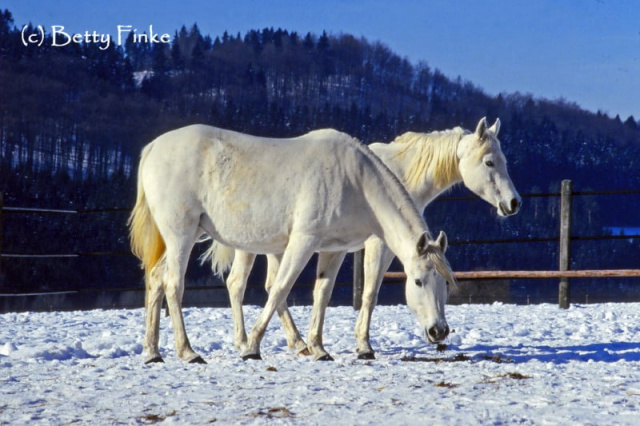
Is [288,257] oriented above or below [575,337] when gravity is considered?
above

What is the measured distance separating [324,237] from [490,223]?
327 feet

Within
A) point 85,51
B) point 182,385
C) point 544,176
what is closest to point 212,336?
point 182,385

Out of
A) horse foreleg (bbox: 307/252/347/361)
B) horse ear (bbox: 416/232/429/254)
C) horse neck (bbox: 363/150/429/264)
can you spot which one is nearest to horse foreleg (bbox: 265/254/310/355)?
horse foreleg (bbox: 307/252/347/361)

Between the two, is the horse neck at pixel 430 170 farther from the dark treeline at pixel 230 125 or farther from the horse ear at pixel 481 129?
the dark treeline at pixel 230 125

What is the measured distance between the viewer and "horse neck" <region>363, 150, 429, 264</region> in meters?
5.21

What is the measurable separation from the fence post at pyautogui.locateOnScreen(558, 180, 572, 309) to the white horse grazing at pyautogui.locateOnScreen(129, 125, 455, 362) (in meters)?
5.08

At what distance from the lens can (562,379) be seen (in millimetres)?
4301

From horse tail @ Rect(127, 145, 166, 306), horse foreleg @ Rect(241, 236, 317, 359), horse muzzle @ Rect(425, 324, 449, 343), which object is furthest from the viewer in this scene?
horse tail @ Rect(127, 145, 166, 306)

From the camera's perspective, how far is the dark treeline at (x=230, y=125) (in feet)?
235

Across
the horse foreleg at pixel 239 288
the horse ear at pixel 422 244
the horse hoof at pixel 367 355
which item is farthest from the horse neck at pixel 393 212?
the horse foreleg at pixel 239 288

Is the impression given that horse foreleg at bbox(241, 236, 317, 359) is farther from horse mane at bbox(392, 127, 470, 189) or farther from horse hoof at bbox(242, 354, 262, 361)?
horse mane at bbox(392, 127, 470, 189)

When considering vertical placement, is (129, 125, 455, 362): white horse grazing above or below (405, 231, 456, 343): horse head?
above

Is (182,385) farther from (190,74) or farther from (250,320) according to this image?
(190,74)

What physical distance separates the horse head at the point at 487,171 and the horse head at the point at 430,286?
119 centimetres
